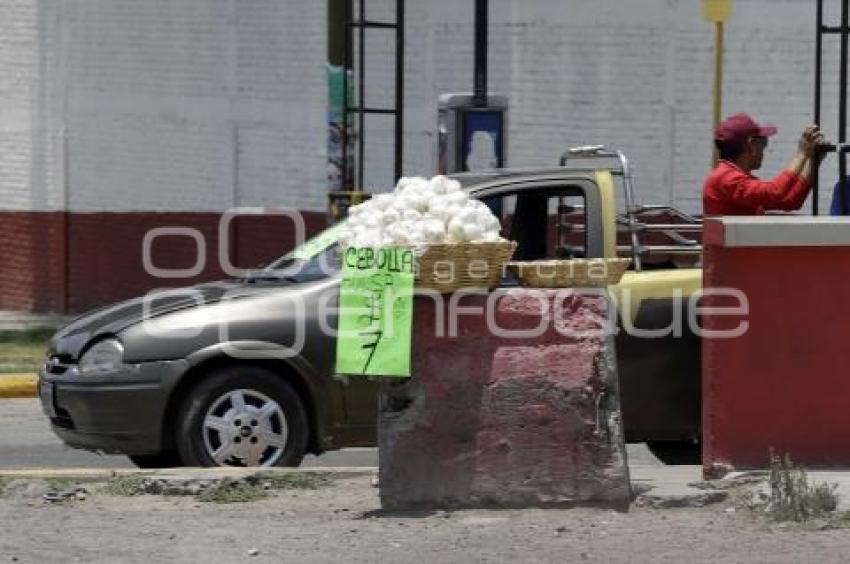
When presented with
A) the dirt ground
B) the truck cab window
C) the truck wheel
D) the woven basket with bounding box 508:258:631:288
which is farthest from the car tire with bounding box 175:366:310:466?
the truck wheel

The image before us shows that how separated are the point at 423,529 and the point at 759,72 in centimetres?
1069

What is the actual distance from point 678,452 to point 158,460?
2875mm

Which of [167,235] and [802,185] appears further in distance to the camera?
[167,235]

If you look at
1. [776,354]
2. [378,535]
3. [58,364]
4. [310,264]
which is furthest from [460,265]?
[58,364]

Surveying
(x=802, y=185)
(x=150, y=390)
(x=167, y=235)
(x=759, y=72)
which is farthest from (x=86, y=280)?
(x=802, y=185)

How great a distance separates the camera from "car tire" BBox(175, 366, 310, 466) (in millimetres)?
9414

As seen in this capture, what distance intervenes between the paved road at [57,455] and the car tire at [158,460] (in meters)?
0.79

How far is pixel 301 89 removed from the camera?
1845cm

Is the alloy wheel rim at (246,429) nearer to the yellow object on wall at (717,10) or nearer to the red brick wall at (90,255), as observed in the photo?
the yellow object on wall at (717,10)

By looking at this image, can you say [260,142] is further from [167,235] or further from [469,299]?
[469,299]

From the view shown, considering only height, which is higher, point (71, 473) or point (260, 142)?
point (260, 142)

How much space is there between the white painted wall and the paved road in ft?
20.8

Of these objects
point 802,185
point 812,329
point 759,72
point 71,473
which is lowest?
point 71,473

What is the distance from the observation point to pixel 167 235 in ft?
61.8
